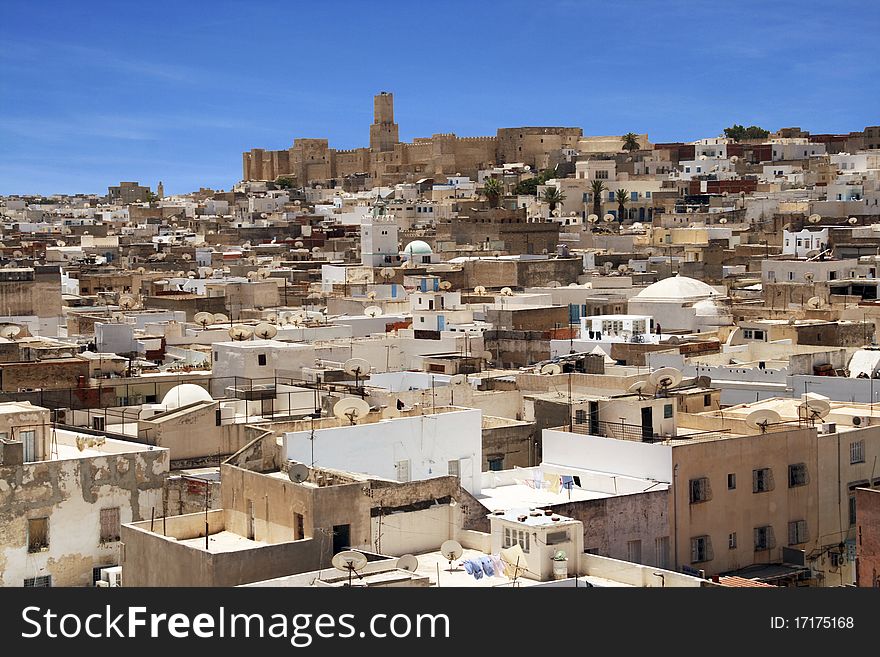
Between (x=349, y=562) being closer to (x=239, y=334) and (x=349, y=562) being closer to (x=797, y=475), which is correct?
(x=797, y=475)

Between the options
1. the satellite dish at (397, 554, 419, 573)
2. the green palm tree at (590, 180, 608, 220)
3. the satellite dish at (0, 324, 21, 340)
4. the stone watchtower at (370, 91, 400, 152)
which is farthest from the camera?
the stone watchtower at (370, 91, 400, 152)

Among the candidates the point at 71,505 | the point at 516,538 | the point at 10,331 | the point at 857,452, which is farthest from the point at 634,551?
the point at 10,331

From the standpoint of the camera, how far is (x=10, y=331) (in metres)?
30.7

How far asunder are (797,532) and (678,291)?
19.8m

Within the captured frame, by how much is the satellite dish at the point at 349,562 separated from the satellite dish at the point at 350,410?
5.28 m

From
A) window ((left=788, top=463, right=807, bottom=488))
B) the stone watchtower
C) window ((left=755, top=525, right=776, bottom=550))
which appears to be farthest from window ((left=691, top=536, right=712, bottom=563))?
the stone watchtower

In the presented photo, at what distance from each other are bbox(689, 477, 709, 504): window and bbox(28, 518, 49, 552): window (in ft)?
24.3

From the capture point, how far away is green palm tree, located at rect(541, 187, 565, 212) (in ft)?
270

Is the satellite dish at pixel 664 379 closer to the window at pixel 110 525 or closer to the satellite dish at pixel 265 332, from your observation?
the window at pixel 110 525

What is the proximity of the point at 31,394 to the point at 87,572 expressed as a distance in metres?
6.81

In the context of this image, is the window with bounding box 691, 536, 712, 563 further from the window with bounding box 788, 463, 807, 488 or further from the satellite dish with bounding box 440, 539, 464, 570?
the satellite dish with bounding box 440, 539, 464, 570

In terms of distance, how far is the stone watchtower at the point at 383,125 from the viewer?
398ft

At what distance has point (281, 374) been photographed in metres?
29.5

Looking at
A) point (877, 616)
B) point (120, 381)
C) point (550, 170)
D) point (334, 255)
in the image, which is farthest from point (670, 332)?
point (550, 170)
